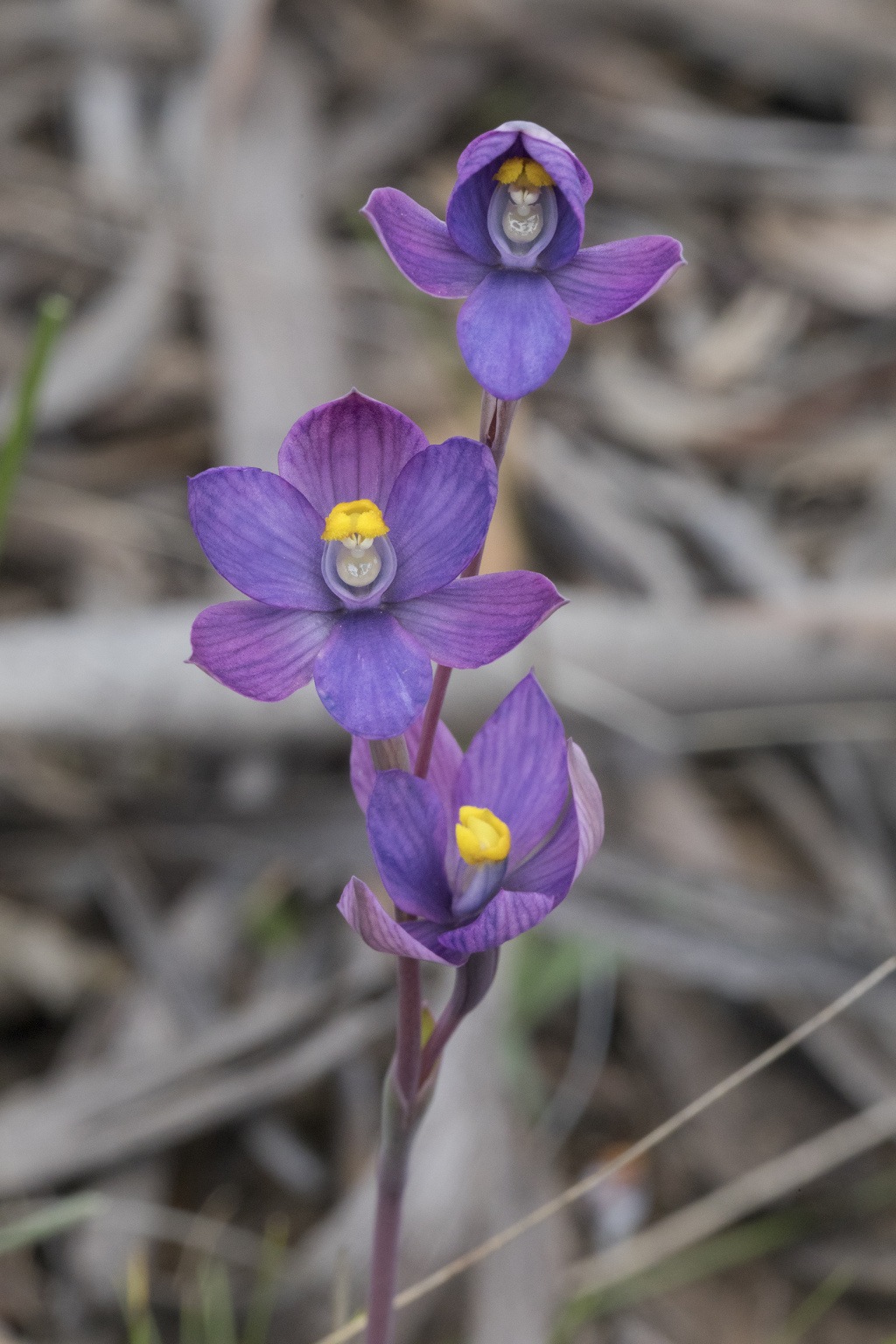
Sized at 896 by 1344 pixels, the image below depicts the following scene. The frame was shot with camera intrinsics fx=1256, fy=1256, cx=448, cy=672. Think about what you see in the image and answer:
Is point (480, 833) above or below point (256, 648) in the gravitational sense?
below

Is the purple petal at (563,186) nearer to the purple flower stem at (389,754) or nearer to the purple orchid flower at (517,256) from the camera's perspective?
the purple orchid flower at (517,256)

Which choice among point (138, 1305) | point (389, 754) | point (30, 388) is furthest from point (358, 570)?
point (138, 1305)

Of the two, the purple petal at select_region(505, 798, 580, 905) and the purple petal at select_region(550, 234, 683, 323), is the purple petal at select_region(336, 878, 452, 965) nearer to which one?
the purple petal at select_region(505, 798, 580, 905)

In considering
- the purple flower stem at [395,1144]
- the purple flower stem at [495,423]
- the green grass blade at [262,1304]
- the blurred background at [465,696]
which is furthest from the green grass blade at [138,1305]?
the purple flower stem at [495,423]

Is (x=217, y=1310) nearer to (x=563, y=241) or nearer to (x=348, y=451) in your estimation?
(x=348, y=451)

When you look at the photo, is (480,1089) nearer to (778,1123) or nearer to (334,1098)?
(334,1098)

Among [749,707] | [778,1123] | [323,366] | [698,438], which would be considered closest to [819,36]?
[698,438]
